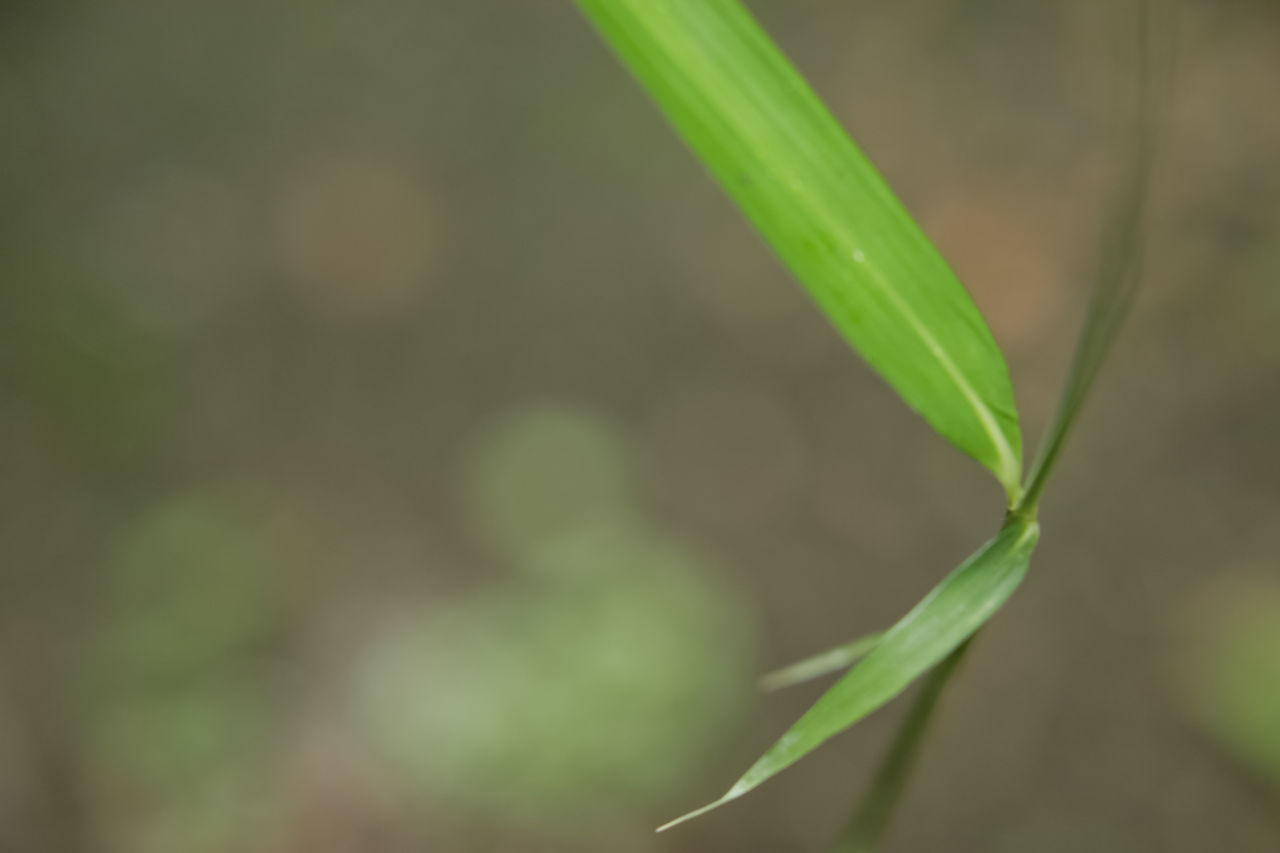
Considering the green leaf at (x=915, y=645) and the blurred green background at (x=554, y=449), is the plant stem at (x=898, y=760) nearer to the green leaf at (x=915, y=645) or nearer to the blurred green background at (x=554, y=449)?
the green leaf at (x=915, y=645)

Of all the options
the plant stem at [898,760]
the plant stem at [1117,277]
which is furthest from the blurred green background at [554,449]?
the plant stem at [1117,277]

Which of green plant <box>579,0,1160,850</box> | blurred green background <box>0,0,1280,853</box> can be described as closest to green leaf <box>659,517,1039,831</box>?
green plant <box>579,0,1160,850</box>

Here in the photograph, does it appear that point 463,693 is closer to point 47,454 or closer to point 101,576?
point 101,576

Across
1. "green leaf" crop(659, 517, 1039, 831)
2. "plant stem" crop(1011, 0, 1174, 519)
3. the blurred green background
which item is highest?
"plant stem" crop(1011, 0, 1174, 519)

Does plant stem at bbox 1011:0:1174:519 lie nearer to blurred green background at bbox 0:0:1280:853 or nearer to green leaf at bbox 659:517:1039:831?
green leaf at bbox 659:517:1039:831

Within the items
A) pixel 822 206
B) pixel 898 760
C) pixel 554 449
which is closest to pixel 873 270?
pixel 822 206

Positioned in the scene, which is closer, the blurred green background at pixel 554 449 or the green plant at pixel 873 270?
the green plant at pixel 873 270

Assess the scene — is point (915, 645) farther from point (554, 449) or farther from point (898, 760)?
point (554, 449)

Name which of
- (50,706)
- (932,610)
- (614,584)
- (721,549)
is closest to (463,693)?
(614,584)
